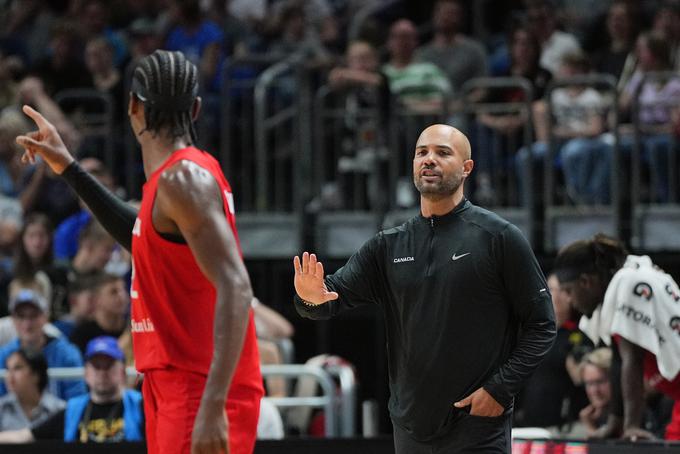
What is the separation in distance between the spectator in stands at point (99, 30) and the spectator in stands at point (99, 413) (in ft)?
19.5

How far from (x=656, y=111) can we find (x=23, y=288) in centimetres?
559

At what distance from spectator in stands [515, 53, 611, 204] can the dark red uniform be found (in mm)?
6884

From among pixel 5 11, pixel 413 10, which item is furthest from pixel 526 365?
pixel 5 11

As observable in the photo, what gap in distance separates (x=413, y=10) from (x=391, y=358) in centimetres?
938

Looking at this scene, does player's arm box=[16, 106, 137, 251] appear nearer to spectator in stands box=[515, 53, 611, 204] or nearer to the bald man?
the bald man

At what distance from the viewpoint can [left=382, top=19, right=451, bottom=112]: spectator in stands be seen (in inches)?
458

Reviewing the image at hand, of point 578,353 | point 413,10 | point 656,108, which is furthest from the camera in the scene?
point 413,10

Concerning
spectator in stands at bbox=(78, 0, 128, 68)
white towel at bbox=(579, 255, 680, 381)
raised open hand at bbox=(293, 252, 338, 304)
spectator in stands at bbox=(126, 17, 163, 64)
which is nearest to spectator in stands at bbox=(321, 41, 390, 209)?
spectator in stands at bbox=(126, 17, 163, 64)

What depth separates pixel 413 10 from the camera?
14.4 m

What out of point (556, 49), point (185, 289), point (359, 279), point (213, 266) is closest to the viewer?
point (213, 266)

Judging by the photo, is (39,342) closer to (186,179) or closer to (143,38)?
(143,38)

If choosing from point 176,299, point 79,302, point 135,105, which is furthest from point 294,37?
point 176,299

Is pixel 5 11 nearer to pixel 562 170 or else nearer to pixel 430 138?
pixel 562 170

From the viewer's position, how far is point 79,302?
34.1ft
